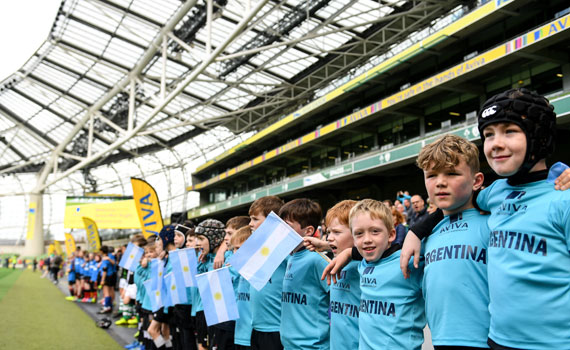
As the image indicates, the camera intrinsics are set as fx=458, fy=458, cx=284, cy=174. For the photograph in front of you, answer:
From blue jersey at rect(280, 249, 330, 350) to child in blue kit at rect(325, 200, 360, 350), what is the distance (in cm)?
21

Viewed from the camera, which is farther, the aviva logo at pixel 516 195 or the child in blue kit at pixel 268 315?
the child in blue kit at pixel 268 315

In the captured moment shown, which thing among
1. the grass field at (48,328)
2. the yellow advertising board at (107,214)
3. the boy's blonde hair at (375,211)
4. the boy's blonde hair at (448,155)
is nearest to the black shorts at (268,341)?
the boy's blonde hair at (375,211)

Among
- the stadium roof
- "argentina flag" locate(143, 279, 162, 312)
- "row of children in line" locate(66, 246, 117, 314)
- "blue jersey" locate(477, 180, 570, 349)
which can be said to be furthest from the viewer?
the stadium roof

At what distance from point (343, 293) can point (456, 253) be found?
100 cm

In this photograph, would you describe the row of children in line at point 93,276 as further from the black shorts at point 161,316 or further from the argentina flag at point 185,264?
the argentina flag at point 185,264

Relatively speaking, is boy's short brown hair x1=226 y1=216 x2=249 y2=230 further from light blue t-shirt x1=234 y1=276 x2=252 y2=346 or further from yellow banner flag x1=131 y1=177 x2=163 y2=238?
yellow banner flag x1=131 y1=177 x2=163 y2=238

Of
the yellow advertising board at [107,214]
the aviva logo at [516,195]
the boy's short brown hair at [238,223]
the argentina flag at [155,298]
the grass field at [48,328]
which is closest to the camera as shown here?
the aviva logo at [516,195]

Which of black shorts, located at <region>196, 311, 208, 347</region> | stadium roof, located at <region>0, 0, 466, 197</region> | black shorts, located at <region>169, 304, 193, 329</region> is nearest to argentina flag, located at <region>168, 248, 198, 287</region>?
black shorts, located at <region>196, 311, 208, 347</region>

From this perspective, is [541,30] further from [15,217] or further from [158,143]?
[15,217]

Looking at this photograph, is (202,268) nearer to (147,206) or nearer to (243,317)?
(243,317)

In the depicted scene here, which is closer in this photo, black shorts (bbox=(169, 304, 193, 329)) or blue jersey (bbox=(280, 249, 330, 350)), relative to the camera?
blue jersey (bbox=(280, 249, 330, 350))

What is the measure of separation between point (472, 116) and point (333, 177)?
902cm

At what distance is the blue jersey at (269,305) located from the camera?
11.5ft

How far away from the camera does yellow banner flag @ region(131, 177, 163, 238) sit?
10477 millimetres
